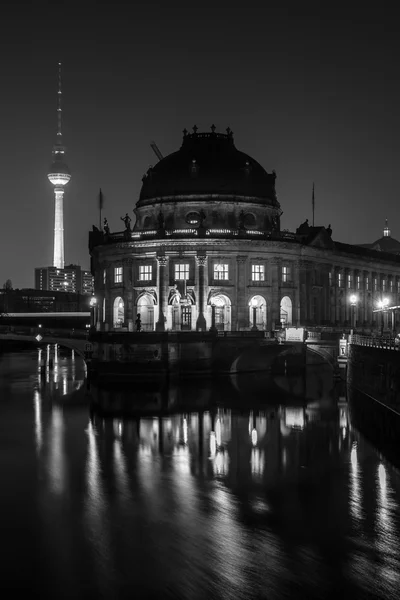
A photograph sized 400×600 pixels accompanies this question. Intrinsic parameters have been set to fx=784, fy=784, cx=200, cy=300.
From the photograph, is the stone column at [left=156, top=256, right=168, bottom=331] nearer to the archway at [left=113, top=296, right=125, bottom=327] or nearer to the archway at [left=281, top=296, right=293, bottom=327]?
the archway at [left=113, top=296, right=125, bottom=327]

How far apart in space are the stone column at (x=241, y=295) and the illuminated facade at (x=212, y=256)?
14 cm

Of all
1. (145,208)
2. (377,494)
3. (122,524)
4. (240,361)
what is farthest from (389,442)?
(145,208)

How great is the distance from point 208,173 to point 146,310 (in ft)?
76.9

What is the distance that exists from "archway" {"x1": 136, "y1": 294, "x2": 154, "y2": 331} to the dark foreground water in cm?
4213

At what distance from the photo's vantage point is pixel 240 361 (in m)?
108

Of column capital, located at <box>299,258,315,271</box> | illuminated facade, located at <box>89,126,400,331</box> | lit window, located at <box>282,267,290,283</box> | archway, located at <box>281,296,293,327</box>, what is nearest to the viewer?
illuminated facade, located at <box>89,126,400,331</box>

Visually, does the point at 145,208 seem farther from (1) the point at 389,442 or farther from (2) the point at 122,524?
(2) the point at 122,524

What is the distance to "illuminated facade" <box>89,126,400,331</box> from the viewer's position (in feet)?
362

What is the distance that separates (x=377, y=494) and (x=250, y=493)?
7207 mm

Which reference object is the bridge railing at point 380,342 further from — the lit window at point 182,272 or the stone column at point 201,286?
the lit window at point 182,272

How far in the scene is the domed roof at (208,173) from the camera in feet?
393

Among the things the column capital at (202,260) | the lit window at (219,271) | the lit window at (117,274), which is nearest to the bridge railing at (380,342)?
the lit window at (219,271)

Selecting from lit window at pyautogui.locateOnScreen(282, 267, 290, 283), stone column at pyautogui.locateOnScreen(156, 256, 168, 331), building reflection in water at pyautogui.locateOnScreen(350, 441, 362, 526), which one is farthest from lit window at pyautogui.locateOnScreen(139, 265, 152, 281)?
building reflection in water at pyautogui.locateOnScreen(350, 441, 362, 526)

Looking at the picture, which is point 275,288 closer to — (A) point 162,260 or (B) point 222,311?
(B) point 222,311
